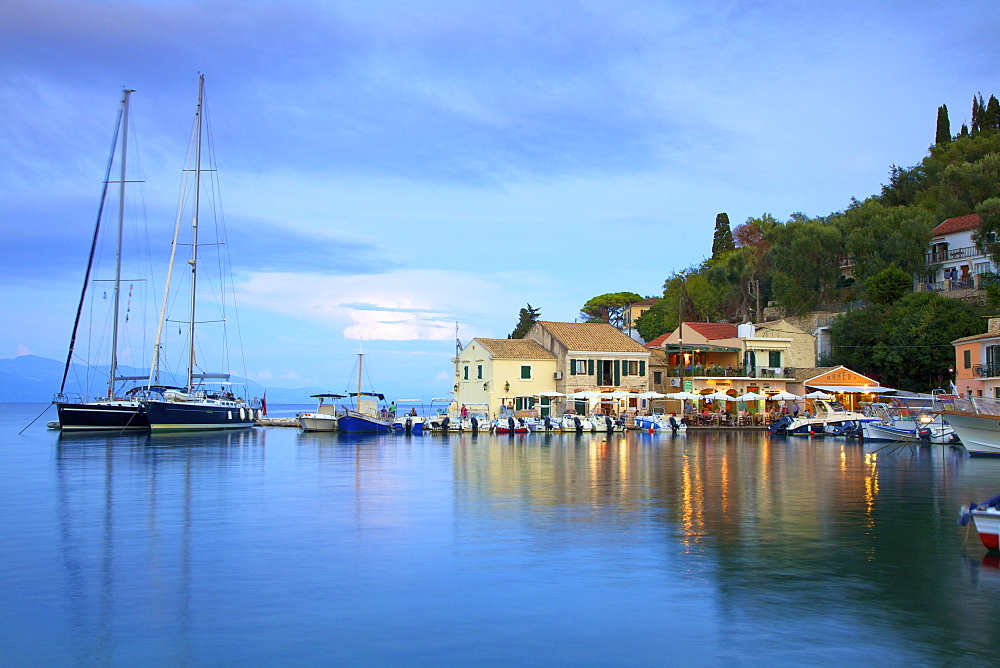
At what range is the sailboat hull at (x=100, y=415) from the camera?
2261 inches

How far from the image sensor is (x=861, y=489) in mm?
25594

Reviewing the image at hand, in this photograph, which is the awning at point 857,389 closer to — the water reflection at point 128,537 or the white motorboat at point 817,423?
the white motorboat at point 817,423

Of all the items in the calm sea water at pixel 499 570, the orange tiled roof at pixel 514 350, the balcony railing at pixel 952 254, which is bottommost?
the calm sea water at pixel 499 570

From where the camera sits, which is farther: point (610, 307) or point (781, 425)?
point (610, 307)

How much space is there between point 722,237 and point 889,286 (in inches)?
1290

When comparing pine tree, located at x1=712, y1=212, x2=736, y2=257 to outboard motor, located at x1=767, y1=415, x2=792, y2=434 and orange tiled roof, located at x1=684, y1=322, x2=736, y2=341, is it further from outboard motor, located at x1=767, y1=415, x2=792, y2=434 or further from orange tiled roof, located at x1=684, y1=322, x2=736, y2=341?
outboard motor, located at x1=767, y1=415, x2=792, y2=434

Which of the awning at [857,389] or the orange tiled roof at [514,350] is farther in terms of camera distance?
the orange tiled roof at [514,350]

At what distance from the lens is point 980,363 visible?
49.7m

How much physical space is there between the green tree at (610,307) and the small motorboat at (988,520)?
3619 inches

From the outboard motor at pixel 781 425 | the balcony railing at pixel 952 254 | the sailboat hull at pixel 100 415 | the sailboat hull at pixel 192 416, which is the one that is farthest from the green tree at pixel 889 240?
the sailboat hull at pixel 100 415

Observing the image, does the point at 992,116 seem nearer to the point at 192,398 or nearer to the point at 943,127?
the point at 943,127

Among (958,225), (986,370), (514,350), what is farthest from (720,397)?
(958,225)

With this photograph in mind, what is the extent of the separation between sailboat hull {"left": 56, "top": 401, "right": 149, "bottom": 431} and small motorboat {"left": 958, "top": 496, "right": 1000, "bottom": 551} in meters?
54.2

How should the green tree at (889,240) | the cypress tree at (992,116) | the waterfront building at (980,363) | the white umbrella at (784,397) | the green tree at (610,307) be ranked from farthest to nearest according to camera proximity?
1. the green tree at (610,307)
2. the cypress tree at (992,116)
3. the green tree at (889,240)
4. the white umbrella at (784,397)
5. the waterfront building at (980,363)
